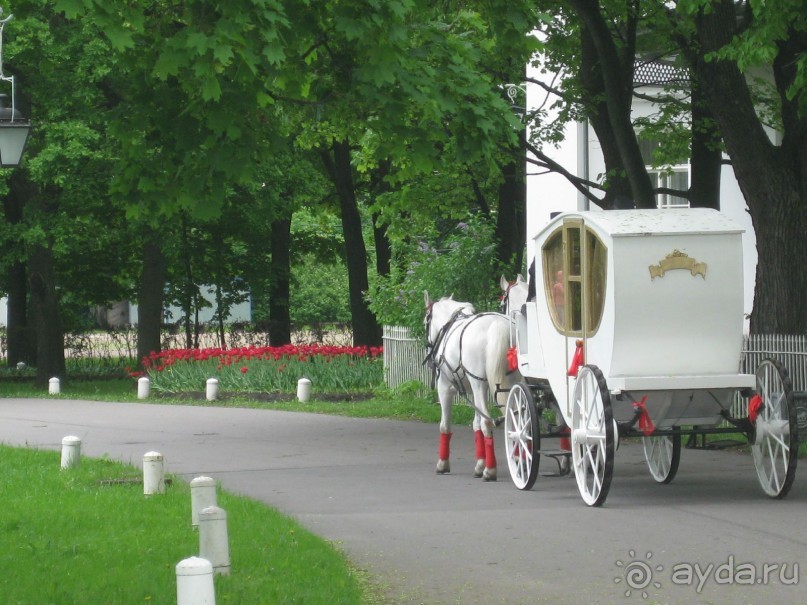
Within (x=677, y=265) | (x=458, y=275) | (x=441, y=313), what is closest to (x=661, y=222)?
(x=677, y=265)

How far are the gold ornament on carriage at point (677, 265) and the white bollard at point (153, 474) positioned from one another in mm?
4863

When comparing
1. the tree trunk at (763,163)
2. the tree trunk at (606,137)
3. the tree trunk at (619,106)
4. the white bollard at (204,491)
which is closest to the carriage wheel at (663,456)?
the tree trunk at (763,163)

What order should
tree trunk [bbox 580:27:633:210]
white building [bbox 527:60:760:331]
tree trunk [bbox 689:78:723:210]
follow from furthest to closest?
1. white building [bbox 527:60:760:331]
2. tree trunk [bbox 580:27:633:210]
3. tree trunk [bbox 689:78:723:210]

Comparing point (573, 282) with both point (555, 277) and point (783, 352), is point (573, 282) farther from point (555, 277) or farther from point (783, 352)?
point (783, 352)

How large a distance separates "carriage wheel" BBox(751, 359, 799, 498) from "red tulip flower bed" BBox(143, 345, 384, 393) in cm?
1566

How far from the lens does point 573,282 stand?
12.4m

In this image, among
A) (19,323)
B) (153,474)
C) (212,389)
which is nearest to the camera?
(153,474)

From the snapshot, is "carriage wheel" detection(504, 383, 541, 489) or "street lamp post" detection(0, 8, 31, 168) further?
"street lamp post" detection(0, 8, 31, 168)

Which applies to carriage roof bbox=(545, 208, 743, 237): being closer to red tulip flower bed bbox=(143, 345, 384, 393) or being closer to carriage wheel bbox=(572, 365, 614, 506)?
carriage wheel bbox=(572, 365, 614, 506)

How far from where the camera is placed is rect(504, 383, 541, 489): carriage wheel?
12.6 m

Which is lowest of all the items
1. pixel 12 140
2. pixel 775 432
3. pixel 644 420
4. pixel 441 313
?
pixel 775 432

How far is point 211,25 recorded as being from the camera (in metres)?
9.71

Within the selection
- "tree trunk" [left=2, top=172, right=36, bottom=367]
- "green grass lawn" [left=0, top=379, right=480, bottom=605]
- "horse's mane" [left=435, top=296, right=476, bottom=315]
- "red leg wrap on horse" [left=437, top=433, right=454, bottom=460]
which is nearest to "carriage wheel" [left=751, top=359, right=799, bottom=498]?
"red leg wrap on horse" [left=437, top=433, right=454, bottom=460]

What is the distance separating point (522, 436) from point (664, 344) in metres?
1.85
